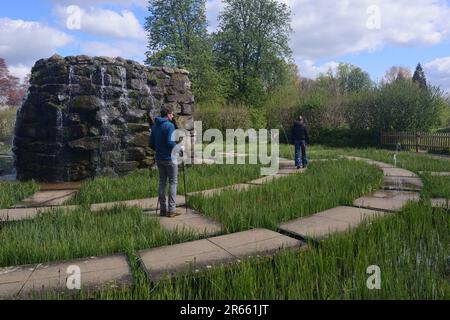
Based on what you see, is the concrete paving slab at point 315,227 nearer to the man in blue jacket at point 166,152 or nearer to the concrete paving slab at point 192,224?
the concrete paving slab at point 192,224

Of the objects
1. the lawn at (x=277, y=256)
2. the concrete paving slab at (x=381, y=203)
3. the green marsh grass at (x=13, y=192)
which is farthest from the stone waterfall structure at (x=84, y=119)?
the concrete paving slab at (x=381, y=203)

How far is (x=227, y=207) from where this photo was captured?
5250mm

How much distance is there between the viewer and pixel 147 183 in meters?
7.54

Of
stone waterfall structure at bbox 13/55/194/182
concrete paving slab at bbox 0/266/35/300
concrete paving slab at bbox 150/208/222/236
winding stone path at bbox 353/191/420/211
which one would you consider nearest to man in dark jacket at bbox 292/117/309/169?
stone waterfall structure at bbox 13/55/194/182

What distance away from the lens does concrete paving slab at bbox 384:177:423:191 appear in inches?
272

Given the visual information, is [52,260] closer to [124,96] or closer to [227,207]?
[227,207]

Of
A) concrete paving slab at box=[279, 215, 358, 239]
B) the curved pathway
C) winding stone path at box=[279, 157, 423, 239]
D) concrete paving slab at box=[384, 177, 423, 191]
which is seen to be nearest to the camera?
the curved pathway

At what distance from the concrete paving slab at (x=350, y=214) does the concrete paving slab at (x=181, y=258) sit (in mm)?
1803

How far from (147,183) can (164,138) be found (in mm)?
2380

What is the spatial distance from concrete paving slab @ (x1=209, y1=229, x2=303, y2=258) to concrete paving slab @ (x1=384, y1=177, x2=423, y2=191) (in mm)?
3822

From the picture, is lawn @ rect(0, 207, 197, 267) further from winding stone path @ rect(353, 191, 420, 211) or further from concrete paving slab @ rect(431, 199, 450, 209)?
concrete paving slab @ rect(431, 199, 450, 209)

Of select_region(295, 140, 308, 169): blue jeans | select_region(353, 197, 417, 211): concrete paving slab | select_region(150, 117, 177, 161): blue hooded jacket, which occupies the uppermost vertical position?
select_region(150, 117, 177, 161): blue hooded jacket

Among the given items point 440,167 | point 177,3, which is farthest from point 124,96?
point 177,3

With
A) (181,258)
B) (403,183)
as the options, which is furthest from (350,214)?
(403,183)
